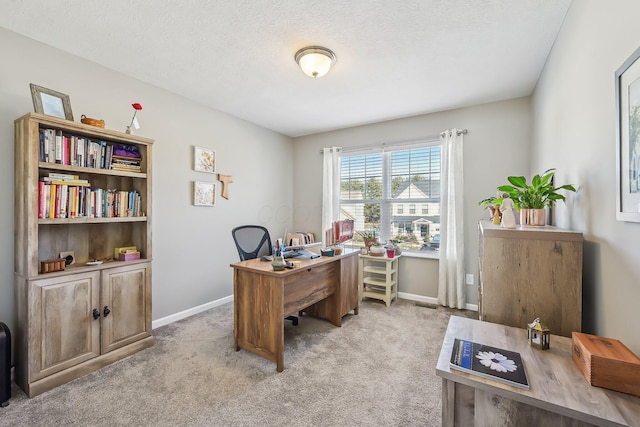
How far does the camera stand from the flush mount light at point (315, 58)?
2.18m

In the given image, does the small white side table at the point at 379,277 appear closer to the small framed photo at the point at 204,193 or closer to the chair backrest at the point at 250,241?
the chair backrest at the point at 250,241

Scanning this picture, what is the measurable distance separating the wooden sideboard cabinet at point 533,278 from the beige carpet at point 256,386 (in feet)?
2.73

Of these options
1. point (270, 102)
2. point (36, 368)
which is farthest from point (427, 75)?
point (36, 368)

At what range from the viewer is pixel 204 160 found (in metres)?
3.43

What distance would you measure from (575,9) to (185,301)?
4.22 m

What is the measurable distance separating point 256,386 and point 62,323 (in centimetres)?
150

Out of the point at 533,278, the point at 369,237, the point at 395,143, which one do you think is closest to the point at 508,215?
the point at 533,278

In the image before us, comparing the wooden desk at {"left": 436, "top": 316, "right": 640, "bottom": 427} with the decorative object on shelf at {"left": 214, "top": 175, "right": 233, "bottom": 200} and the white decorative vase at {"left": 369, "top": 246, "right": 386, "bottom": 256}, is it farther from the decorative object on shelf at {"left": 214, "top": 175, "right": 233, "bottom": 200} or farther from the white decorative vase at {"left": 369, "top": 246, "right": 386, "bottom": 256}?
the decorative object on shelf at {"left": 214, "top": 175, "right": 233, "bottom": 200}

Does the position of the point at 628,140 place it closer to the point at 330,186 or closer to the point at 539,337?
the point at 539,337

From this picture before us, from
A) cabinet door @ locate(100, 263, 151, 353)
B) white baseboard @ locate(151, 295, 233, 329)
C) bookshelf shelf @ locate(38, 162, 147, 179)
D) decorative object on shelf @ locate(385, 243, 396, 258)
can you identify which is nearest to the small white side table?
decorative object on shelf @ locate(385, 243, 396, 258)

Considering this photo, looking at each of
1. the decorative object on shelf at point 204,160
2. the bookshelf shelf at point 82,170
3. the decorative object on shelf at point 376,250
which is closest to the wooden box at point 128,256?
the bookshelf shelf at point 82,170

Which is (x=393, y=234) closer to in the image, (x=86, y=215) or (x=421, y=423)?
(x=421, y=423)

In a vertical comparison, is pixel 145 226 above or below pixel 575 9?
below

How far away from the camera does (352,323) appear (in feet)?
10.0
